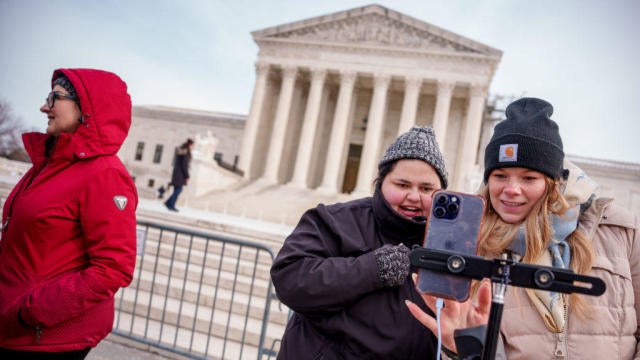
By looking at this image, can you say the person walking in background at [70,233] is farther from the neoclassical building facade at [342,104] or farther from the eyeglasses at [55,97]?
the neoclassical building facade at [342,104]

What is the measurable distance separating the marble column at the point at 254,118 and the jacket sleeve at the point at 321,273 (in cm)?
3089

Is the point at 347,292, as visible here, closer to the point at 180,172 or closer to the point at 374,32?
the point at 180,172

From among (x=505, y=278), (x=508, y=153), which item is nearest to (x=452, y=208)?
(x=505, y=278)

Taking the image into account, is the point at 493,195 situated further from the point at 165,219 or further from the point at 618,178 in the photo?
the point at 618,178

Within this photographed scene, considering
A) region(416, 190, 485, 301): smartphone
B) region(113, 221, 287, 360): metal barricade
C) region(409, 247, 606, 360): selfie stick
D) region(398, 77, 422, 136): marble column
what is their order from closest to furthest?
region(409, 247, 606, 360): selfie stick
region(416, 190, 485, 301): smartphone
region(113, 221, 287, 360): metal barricade
region(398, 77, 422, 136): marble column

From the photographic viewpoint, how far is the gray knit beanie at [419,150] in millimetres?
2133

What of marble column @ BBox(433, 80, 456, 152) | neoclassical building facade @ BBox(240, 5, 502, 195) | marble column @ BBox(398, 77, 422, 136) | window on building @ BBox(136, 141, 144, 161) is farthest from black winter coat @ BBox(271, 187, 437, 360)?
window on building @ BBox(136, 141, 144, 161)

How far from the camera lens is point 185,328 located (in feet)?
20.1

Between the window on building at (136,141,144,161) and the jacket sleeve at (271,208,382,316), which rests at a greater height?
the window on building at (136,141,144,161)

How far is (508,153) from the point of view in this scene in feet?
6.75

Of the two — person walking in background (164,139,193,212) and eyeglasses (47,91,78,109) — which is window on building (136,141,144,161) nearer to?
person walking in background (164,139,193,212)

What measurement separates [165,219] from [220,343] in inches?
294

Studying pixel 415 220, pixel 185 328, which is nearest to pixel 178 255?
pixel 185 328

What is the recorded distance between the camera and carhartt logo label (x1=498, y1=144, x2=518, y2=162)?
2033 millimetres
